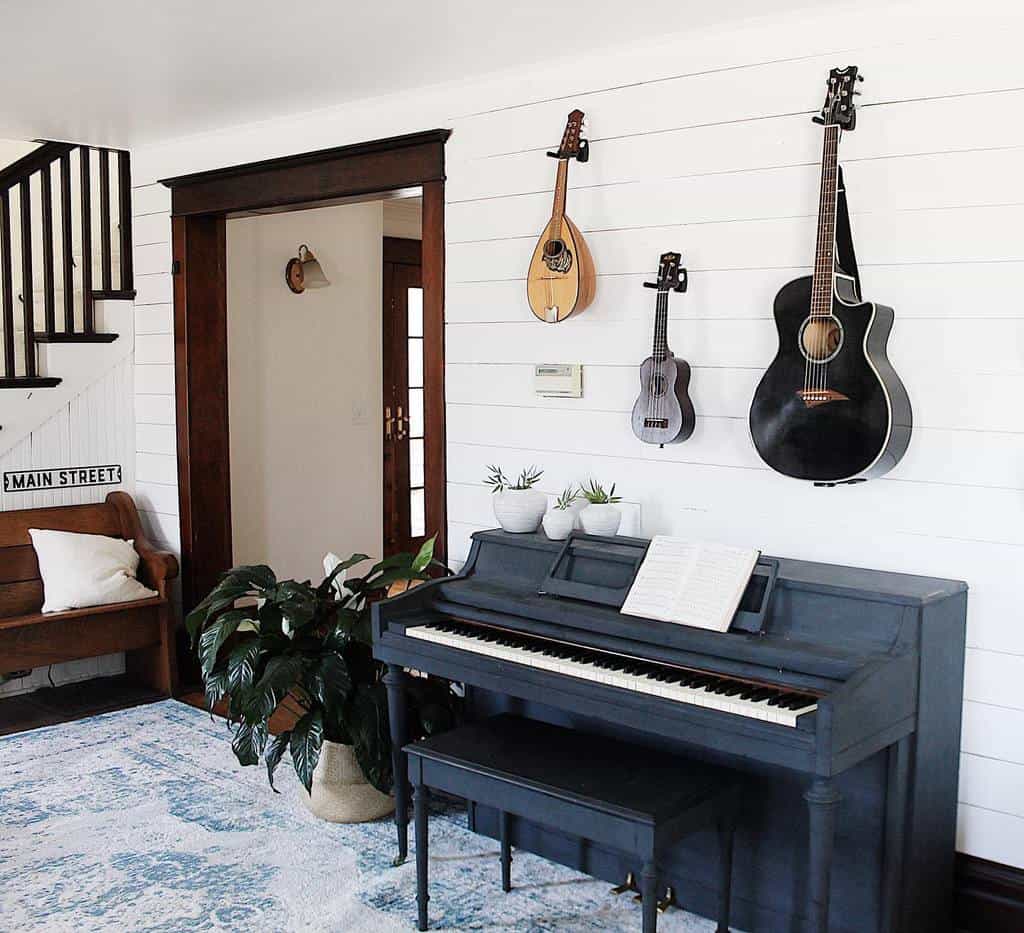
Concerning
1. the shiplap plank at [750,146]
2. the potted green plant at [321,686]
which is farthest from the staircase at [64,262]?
the shiplap plank at [750,146]

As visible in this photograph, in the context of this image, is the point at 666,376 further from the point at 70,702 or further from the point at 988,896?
the point at 70,702

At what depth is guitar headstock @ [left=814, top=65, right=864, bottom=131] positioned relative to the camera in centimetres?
275

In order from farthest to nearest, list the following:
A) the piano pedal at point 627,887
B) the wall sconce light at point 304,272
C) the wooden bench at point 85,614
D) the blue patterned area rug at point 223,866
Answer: the wall sconce light at point 304,272 → the wooden bench at point 85,614 → the piano pedal at point 627,887 → the blue patterned area rug at point 223,866

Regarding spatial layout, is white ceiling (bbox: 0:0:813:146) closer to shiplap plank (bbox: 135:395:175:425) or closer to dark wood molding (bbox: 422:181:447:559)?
dark wood molding (bbox: 422:181:447:559)

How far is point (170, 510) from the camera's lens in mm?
4965

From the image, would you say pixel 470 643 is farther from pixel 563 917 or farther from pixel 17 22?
pixel 17 22

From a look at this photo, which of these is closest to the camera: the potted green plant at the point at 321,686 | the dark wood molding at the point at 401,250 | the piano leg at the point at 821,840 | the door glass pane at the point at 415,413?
the piano leg at the point at 821,840

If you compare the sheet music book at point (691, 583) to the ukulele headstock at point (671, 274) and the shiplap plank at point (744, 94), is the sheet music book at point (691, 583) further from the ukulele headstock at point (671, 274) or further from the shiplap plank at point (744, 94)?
the shiplap plank at point (744, 94)

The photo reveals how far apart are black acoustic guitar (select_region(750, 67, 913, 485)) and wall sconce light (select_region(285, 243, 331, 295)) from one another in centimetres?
320

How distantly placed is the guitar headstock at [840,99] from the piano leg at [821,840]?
1575 mm

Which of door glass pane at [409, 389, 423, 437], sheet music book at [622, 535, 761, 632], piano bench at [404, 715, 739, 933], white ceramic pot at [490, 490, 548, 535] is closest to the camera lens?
piano bench at [404, 715, 739, 933]

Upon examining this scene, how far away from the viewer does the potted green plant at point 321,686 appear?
10.6ft

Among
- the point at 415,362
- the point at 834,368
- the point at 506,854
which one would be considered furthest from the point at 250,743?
the point at 415,362

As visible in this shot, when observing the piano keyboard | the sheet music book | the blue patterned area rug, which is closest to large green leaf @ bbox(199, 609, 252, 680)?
the blue patterned area rug
